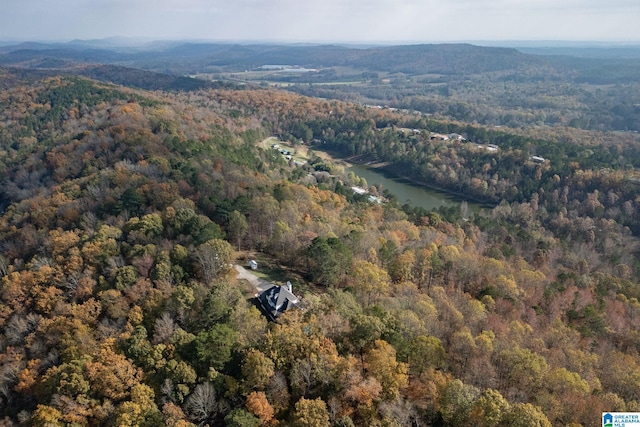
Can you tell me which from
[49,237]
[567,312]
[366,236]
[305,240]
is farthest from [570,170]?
[49,237]

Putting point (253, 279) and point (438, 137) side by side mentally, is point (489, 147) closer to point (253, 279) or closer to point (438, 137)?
point (438, 137)

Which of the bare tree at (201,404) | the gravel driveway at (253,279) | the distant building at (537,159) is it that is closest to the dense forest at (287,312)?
the bare tree at (201,404)

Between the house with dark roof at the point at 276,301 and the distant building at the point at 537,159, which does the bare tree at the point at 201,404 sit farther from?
the distant building at the point at 537,159

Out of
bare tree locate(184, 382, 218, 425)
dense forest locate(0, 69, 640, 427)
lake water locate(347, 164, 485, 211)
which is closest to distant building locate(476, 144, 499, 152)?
lake water locate(347, 164, 485, 211)

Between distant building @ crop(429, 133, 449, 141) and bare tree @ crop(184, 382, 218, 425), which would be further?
distant building @ crop(429, 133, 449, 141)

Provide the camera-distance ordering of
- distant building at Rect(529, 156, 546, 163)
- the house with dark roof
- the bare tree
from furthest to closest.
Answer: distant building at Rect(529, 156, 546, 163), the house with dark roof, the bare tree

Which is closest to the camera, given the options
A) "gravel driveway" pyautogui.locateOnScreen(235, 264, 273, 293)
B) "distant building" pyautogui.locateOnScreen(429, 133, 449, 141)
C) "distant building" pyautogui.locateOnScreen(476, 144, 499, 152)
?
"gravel driveway" pyautogui.locateOnScreen(235, 264, 273, 293)

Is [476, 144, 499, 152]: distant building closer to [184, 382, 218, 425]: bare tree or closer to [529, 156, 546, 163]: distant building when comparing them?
[529, 156, 546, 163]: distant building
